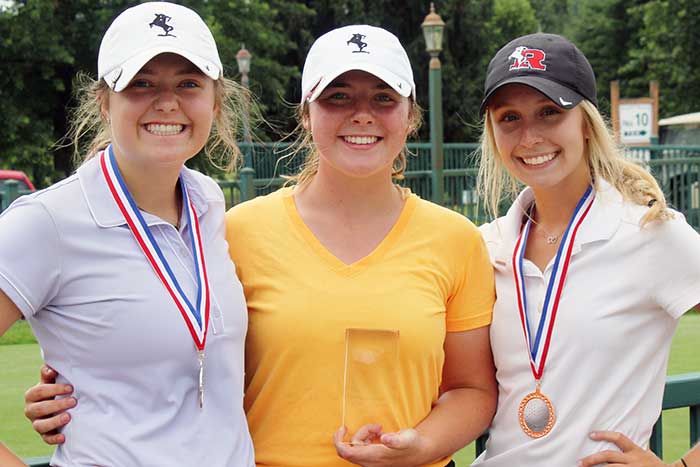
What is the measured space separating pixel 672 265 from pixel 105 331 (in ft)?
5.27

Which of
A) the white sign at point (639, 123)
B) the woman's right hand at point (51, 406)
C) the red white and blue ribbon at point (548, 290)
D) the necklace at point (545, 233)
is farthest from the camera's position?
the white sign at point (639, 123)

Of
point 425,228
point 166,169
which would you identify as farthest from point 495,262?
point 166,169

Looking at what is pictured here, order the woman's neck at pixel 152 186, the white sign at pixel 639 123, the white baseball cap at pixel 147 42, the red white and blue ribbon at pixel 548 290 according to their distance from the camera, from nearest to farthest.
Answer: the white baseball cap at pixel 147 42
the woman's neck at pixel 152 186
the red white and blue ribbon at pixel 548 290
the white sign at pixel 639 123

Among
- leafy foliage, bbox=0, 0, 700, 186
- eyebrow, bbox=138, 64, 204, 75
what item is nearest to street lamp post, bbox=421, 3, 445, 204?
leafy foliage, bbox=0, 0, 700, 186

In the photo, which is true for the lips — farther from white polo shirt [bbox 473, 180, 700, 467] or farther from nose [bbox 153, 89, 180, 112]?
nose [bbox 153, 89, 180, 112]

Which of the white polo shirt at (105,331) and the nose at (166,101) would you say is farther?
the nose at (166,101)

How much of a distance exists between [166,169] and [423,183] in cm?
1479

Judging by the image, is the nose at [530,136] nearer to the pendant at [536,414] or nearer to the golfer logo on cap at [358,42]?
the golfer logo on cap at [358,42]

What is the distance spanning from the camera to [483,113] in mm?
3299

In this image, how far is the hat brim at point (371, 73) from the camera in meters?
2.84

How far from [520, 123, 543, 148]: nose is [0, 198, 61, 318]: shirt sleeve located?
1.46 metres

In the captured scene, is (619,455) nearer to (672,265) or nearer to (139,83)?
(672,265)

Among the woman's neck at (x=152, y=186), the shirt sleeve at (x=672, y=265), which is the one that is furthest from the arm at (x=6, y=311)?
the shirt sleeve at (x=672, y=265)

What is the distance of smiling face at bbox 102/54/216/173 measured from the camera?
2.66 m
